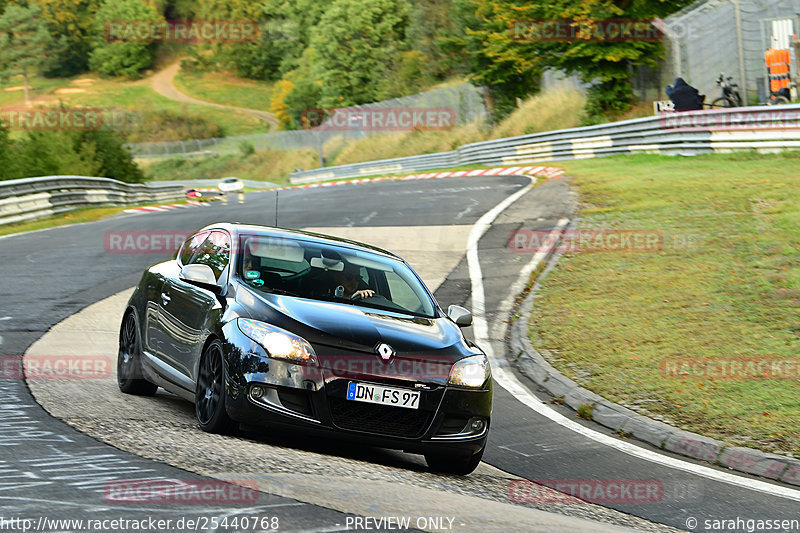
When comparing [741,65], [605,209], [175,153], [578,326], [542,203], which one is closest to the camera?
[578,326]

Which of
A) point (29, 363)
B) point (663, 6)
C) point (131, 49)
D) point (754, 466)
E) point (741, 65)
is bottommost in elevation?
point (754, 466)

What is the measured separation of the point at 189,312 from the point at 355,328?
1.61 metres

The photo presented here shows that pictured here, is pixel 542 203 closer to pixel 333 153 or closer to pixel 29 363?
pixel 29 363

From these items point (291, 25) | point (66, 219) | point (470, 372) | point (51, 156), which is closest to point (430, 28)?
point (291, 25)

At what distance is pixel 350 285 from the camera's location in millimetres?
7824

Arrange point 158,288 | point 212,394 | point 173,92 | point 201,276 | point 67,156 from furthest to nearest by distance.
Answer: point 173,92 → point 67,156 → point 158,288 → point 201,276 → point 212,394

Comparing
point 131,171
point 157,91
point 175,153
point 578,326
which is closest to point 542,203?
point 578,326

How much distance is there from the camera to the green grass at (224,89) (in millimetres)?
A: 142837

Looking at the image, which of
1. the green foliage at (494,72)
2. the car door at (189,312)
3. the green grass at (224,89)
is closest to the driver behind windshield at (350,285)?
the car door at (189,312)

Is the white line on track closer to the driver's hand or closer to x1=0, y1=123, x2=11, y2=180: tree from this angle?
→ the driver's hand

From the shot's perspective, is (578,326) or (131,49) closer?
(578,326)

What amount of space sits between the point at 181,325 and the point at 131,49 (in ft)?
509

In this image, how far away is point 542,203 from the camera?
2297 cm

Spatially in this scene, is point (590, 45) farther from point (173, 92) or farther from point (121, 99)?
point (173, 92)
